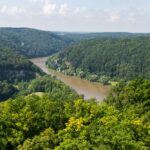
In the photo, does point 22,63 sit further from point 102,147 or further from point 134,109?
point 102,147

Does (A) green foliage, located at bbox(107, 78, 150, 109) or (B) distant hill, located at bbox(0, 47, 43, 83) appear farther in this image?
(B) distant hill, located at bbox(0, 47, 43, 83)

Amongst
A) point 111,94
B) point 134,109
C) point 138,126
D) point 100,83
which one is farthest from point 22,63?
point 138,126

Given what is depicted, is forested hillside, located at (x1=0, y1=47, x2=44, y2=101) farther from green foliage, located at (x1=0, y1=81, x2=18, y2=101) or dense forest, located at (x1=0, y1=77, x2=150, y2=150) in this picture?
dense forest, located at (x1=0, y1=77, x2=150, y2=150)

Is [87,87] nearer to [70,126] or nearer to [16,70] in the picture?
[16,70]

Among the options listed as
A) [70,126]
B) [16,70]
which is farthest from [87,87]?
[70,126]

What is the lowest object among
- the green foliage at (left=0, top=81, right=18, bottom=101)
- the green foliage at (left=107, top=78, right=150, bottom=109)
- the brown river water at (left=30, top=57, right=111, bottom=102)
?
the brown river water at (left=30, top=57, right=111, bottom=102)

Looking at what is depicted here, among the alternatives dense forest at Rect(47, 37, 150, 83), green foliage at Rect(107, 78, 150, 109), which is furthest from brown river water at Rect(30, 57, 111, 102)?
green foliage at Rect(107, 78, 150, 109)
